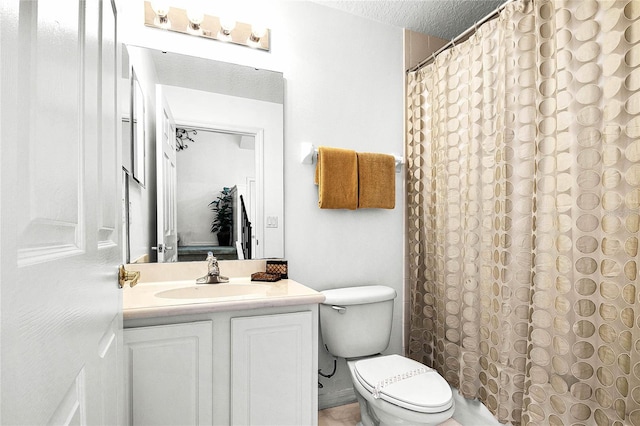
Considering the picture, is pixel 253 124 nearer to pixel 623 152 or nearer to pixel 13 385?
pixel 623 152

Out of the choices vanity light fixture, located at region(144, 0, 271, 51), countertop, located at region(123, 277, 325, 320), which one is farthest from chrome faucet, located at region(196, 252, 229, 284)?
vanity light fixture, located at region(144, 0, 271, 51)

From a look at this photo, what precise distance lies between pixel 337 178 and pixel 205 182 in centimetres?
72

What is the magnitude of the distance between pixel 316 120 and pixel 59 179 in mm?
1720

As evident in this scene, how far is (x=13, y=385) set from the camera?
12.1 inches

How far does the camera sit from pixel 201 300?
131cm

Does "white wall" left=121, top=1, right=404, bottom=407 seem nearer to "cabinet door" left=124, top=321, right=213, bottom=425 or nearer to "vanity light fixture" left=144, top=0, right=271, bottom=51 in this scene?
"vanity light fixture" left=144, top=0, right=271, bottom=51

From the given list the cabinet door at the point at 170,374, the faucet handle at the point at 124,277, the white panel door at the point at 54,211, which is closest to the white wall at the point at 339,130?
the cabinet door at the point at 170,374

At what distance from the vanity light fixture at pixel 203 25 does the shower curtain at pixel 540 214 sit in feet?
3.57

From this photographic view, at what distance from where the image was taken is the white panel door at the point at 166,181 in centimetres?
172

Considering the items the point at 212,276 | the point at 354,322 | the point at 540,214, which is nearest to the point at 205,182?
the point at 212,276

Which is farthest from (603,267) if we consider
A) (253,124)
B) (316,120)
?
(253,124)

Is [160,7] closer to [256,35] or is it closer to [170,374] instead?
[256,35]

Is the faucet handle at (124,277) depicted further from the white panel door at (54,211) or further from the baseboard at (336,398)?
the baseboard at (336,398)

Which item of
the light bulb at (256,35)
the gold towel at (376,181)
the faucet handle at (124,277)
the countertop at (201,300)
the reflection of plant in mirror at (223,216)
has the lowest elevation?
the countertop at (201,300)
